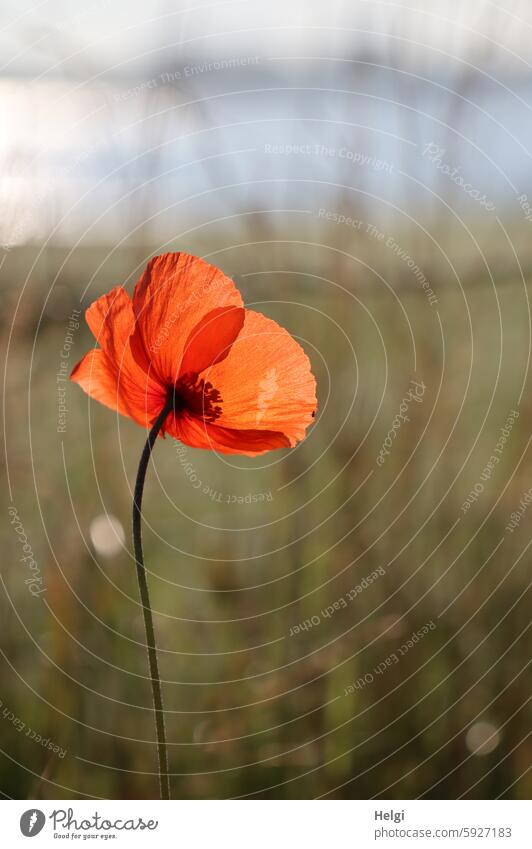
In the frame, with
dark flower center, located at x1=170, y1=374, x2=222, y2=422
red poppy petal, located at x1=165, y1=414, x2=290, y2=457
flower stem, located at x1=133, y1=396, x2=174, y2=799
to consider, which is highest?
dark flower center, located at x1=170, y1=374, x2=222, y2=422

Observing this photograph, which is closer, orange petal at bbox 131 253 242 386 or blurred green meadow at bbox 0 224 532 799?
orange petal at bbox 131 253 242 386

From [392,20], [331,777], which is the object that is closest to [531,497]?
[331,777]

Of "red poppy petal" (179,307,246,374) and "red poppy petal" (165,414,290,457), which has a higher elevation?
"red poppy petal" (179,307,246,374)

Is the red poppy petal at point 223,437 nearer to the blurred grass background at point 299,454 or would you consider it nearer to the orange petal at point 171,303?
the orange petal at point 171,303

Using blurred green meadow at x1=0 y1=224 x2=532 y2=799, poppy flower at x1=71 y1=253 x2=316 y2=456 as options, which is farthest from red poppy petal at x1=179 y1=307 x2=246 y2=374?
blurred green meadow at x1=0 y1=224 x2=532 y2=799

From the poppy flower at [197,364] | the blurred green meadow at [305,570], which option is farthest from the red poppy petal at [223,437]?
the blurred green meadow at [305,570]

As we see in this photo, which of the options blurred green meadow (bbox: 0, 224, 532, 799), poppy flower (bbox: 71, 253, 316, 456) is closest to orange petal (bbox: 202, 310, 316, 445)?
poppy flower (bbox: 71, 253, 316, 456)

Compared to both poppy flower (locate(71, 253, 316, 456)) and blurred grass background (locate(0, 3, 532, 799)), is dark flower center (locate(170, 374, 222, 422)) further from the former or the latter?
blurred grass background (locate(0, 3, 532, 799))
